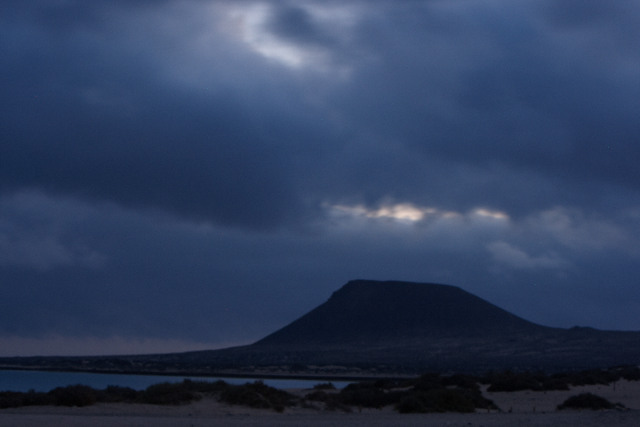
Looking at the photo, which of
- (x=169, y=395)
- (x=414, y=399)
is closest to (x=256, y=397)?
(x=169, y=395)

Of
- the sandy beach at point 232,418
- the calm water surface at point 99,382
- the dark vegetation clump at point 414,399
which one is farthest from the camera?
the calm water surface at point 99,382

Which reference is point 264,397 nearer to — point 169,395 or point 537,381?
point 169,395

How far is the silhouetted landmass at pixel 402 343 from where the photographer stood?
105 metres

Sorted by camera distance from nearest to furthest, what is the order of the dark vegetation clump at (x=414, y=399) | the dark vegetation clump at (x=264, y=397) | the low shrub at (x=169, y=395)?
the dark vegetation clump at (x=264, y=397)
the low shrub at (x=169, y=395)
the dark vegetation clump at (x=414, y=399)

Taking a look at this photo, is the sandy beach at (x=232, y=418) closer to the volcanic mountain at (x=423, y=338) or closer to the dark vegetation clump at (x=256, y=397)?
the dark vegetation clump at (x=256, y=397)

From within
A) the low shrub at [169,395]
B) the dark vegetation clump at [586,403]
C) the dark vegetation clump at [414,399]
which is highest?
the low shrub at [169,395]

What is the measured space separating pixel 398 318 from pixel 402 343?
74.2 feet

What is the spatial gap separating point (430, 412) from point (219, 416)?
8184 mm

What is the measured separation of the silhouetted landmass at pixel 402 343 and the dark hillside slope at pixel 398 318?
22cm

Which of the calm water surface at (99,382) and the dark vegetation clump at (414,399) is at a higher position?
the calm water surface at (99,382)

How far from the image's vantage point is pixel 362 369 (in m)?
93.3

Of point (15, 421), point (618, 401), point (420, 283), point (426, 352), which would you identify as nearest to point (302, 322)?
point (420, 283)

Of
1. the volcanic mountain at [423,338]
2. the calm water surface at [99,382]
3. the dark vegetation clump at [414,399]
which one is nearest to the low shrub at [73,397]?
the dark vegetation clump at [414,399]

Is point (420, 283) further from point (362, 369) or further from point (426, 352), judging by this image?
point (362, 369)
